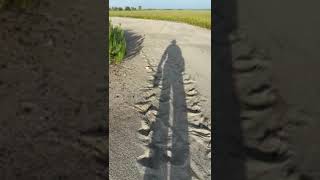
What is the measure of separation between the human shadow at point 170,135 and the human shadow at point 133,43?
8.83ft

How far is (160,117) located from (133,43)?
30.0ft

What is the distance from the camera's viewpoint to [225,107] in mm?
963

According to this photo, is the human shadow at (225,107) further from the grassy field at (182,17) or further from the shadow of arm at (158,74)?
the grassy field at (182,17)

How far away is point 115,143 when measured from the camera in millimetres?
6273

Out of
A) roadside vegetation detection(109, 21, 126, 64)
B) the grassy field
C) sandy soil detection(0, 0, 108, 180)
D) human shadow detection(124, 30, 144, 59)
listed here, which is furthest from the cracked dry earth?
the grassy field

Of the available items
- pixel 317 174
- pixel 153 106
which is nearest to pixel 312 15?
pixel 317 174

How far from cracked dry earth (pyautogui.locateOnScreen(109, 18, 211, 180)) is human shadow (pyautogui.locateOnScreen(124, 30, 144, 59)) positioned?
102 mm

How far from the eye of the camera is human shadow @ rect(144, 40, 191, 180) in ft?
17.7

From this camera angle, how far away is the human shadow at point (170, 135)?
17.7 feet

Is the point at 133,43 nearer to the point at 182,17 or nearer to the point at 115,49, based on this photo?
the point at 115,49

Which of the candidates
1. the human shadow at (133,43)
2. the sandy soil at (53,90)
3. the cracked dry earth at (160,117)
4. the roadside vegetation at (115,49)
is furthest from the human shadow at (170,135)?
the sandy soil at (53,90)

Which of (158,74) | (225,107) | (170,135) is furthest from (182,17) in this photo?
(225,107)

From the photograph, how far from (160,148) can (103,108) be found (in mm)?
5231

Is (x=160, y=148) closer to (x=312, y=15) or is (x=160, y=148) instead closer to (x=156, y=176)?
(x=156, y=176)
